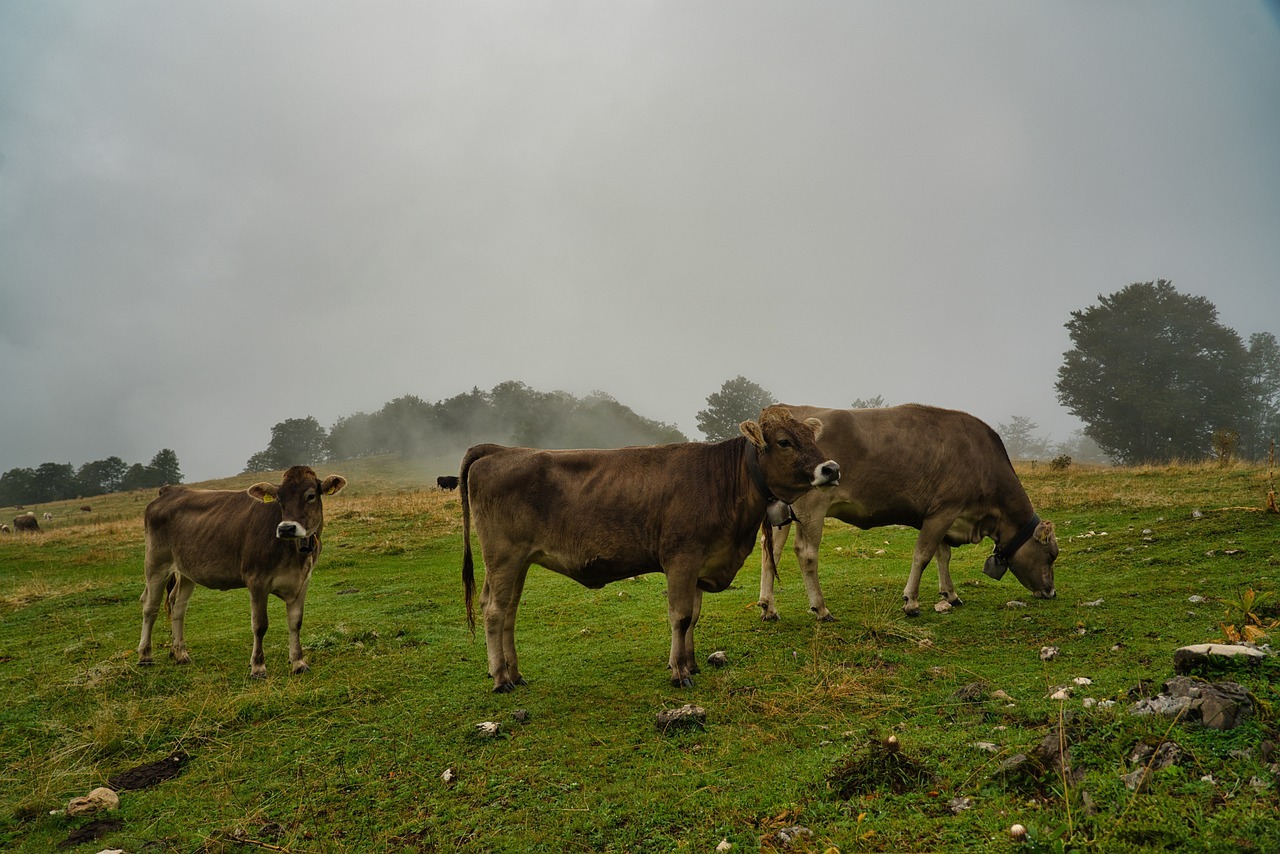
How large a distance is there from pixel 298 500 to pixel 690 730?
20.8 feet

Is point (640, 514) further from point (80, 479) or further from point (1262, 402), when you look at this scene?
point (80, 479)

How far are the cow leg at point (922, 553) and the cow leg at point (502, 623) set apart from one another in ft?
17.7

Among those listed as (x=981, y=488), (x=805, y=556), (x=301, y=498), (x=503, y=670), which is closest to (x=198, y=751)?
(x=503, y=670)

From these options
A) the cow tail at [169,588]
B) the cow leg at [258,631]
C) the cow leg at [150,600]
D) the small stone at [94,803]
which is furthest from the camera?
the cow tail at [169,588]

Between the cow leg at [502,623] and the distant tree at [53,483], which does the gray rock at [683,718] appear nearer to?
the cow leg at [502,623]

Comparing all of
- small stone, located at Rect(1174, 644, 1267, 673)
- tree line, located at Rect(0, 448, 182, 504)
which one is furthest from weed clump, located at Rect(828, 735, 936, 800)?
tree line, located at Rect(0, 448, 182, 504)

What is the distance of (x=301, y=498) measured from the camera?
9.19m

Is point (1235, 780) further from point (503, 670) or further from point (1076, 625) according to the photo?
point (503, 670)

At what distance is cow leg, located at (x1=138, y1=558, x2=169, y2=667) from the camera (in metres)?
9.89

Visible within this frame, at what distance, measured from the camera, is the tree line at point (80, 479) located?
3762 inches

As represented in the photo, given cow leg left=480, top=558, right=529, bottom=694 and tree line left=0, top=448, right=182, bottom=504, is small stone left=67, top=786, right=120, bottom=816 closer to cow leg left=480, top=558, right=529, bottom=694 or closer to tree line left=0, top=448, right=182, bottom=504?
cow leg left=480, top=558, right=529, bottom=694

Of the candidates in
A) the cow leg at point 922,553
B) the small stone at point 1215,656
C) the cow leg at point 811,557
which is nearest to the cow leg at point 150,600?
the cow leg at point 811,557

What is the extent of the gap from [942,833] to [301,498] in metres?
8.53

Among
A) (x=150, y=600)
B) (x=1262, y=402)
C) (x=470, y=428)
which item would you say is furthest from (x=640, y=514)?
(x=470, y=428)
